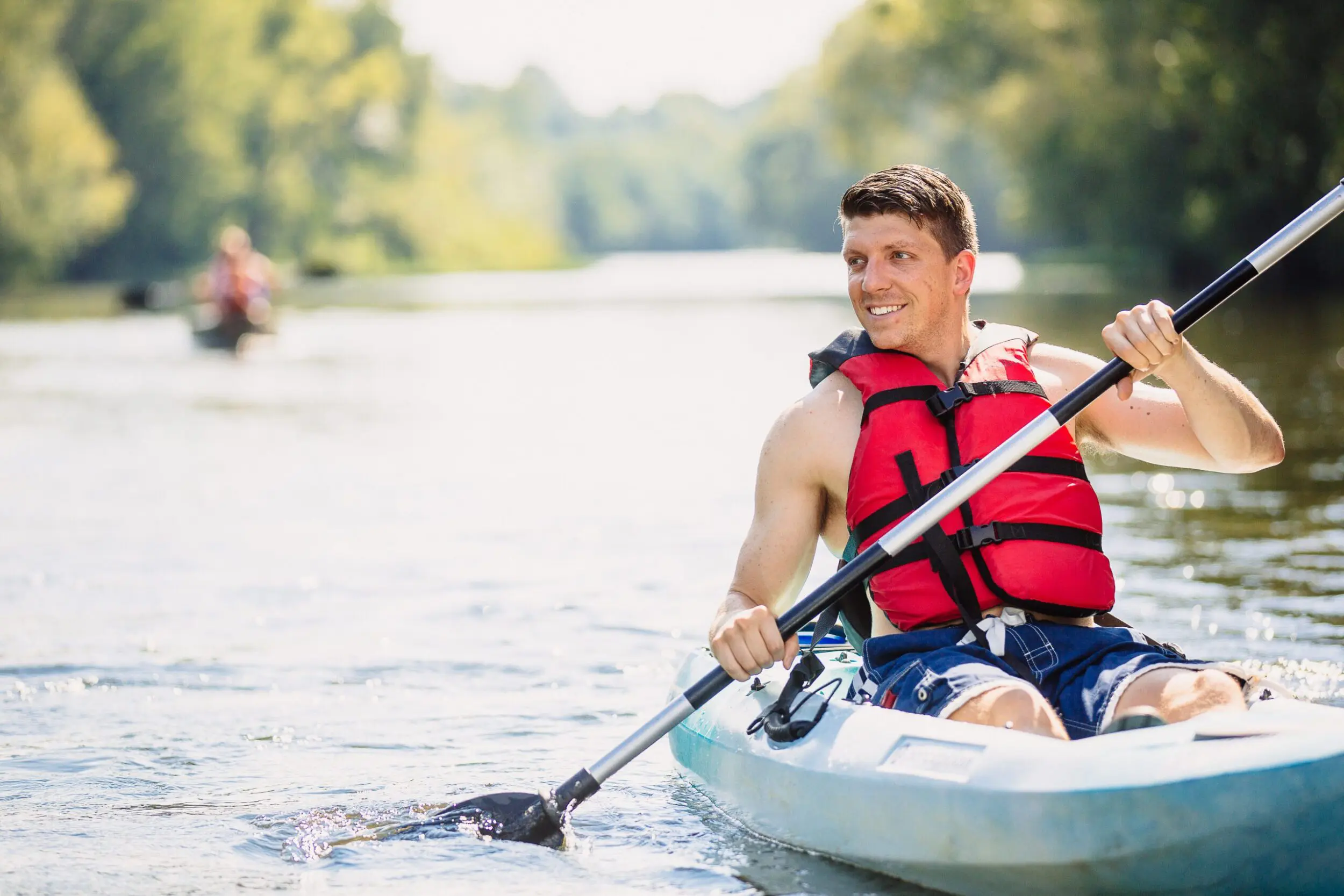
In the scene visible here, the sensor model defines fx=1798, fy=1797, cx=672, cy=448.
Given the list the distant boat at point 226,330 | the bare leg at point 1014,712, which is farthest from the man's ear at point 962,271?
the distant boat at point 226,330

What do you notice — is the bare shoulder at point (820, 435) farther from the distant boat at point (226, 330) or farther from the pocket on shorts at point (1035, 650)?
the distant boat at point (226, 330)

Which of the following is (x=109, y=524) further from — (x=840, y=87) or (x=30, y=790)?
(x=840, y=87)

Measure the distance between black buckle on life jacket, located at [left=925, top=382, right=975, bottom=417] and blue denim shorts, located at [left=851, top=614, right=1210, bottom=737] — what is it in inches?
17.5

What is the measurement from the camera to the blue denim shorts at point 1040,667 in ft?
11.2

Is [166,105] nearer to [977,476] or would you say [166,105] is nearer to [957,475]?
[957,475]

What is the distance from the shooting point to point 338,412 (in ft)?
47.2

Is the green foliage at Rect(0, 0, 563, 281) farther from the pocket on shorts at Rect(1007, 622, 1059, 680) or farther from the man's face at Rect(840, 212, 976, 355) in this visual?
the pocket on shorts at Rect(1007, 622, 1059, 680)

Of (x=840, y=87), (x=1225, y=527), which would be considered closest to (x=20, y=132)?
(x=840, y=87)

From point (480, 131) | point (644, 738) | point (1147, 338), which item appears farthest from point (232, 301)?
point (480, 131)

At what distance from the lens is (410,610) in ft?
21.9

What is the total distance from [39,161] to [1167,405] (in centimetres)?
3862

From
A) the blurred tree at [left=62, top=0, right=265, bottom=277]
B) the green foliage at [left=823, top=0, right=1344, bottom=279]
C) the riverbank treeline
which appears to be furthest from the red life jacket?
the blurred tree at [left=62, top=0, right=265, bottom=277]

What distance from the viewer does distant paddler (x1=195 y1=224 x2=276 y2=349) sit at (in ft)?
69.8

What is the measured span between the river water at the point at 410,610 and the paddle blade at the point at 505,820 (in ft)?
0.17
